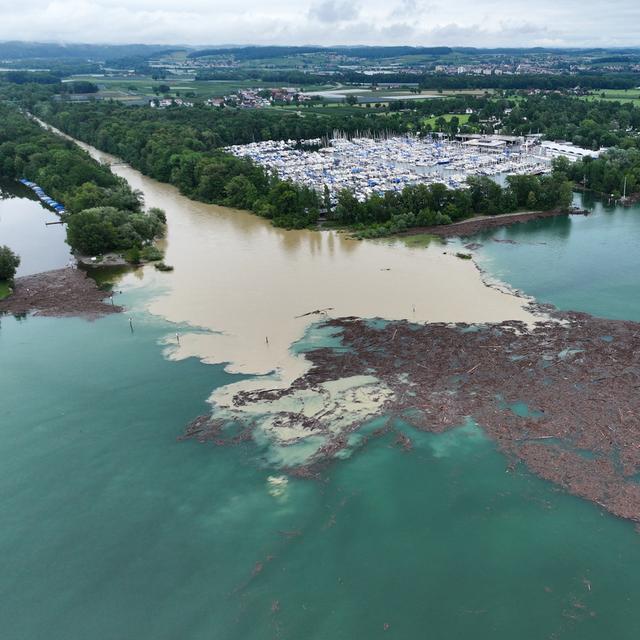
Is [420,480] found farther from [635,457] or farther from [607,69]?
[607,69]

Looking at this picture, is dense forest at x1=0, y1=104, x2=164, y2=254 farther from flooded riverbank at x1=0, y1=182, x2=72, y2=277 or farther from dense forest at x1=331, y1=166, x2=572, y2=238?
dense forest at x1=331, y1=166, x2=572, y2=238

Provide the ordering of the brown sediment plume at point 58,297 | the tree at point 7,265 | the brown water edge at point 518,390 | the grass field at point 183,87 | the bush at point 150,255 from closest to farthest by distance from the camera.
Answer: the brown water edge at point 518,390, the brown sediment plume at point 58,297, the tree at point 7,265, the bush at point 150,255, the grass field at point 183,87

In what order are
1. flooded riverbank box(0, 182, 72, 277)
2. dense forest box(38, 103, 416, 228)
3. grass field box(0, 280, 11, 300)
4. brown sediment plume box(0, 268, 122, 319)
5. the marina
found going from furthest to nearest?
the marina
dense forest box(38, 103, 416, 228)
flooded riverbank box(0, 182, 72, 277)
grass field box(0, 280, 11, 300)
brown sediment plume box(0, 268, 122, 319)

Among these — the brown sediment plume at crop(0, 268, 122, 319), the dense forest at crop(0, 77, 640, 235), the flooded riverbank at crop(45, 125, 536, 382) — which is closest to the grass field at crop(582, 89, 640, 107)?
the dense forest at crop(0, 77, 640, 235)

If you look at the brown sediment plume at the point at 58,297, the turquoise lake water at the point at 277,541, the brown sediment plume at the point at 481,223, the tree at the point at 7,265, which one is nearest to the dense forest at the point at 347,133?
the brown sediment plume at the point at 481,223

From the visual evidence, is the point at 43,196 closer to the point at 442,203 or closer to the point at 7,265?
the point at 7,265

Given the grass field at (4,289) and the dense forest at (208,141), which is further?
the dense forest at (208,141)

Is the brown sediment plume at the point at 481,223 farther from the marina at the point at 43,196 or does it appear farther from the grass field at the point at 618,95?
the grass field at the point at 618,95
